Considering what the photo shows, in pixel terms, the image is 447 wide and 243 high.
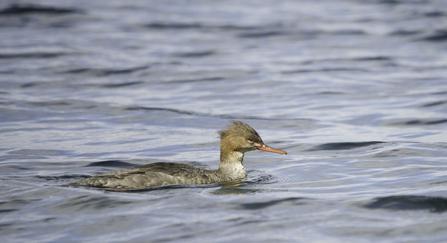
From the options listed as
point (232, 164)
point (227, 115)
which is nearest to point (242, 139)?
point (232, 164)

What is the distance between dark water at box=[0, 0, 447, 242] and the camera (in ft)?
26.8

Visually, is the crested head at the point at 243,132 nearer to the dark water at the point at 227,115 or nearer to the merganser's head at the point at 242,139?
the merganser's head at the point at 242,139

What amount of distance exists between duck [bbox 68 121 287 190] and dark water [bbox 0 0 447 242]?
22 centimetres

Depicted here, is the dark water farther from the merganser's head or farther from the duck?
the merganser's head

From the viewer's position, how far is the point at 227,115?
1564cm

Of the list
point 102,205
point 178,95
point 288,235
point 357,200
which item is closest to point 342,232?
point 288,235

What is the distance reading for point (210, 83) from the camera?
64.3 ft

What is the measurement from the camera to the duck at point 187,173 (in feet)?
30.5

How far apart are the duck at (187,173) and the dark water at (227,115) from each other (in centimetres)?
22

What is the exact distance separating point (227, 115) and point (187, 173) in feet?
19.9

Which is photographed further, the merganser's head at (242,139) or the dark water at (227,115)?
the merganser's head at (242,139)

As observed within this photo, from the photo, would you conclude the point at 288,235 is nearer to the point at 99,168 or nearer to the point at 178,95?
the point at 99,168

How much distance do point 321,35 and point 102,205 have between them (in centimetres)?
1972

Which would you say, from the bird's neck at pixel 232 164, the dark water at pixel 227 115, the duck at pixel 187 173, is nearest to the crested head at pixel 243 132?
the duck at pixel 187 173
